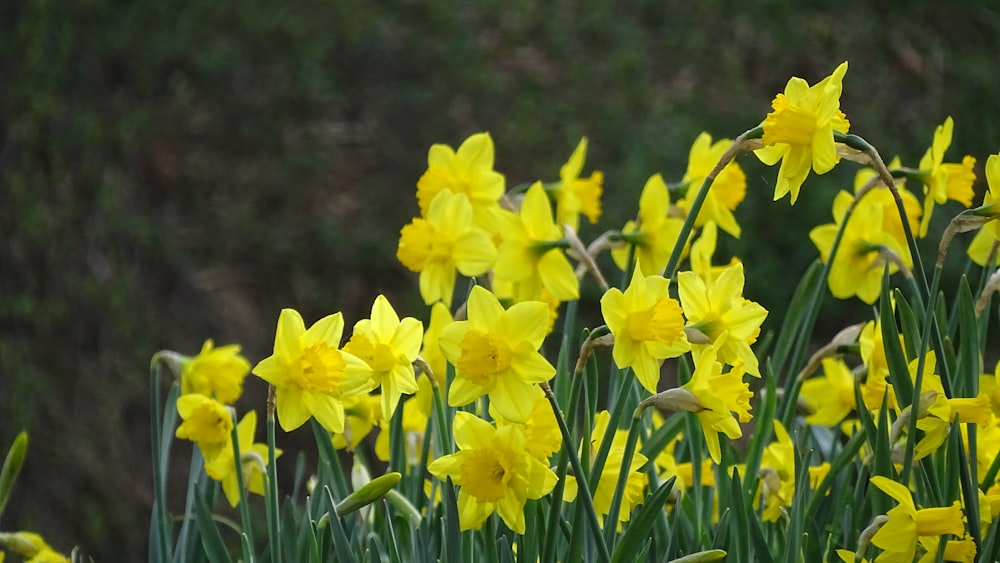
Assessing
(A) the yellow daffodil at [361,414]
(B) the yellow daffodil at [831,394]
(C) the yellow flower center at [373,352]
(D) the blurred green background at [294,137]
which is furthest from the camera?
(D) the blurred green background at [294,137]

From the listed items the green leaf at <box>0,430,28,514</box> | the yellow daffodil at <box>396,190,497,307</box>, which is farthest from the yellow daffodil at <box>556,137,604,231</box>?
the green leaf at <box>0,430,28,514</box>

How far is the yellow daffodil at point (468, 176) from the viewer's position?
1327 mm

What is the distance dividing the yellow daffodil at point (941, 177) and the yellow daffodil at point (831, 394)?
215mm

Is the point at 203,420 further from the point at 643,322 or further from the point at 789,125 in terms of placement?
the point at 789,125

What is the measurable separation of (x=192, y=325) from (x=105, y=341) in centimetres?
26

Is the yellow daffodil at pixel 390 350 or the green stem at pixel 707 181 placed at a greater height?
the green stem at pixel 707 181

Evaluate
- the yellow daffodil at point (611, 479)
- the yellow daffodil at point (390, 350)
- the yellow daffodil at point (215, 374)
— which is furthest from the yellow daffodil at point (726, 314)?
the yellow daffodil at point (215, 374)

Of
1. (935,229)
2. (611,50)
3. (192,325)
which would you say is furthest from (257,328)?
(935,229)

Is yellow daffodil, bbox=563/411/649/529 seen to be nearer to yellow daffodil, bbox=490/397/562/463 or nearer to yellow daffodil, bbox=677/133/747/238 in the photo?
yellow daffodil, bbox=490/397/562/463

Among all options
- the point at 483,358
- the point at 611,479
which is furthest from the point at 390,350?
the point at 611,479

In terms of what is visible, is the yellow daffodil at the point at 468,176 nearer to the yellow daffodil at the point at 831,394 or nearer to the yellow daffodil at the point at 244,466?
the yellow daffodil at the point at 244,466

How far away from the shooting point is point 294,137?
12.1ft

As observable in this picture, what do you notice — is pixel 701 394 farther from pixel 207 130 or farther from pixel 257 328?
pixel 207 130

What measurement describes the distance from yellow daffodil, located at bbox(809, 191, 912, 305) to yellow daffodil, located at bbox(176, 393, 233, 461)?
0.67m
